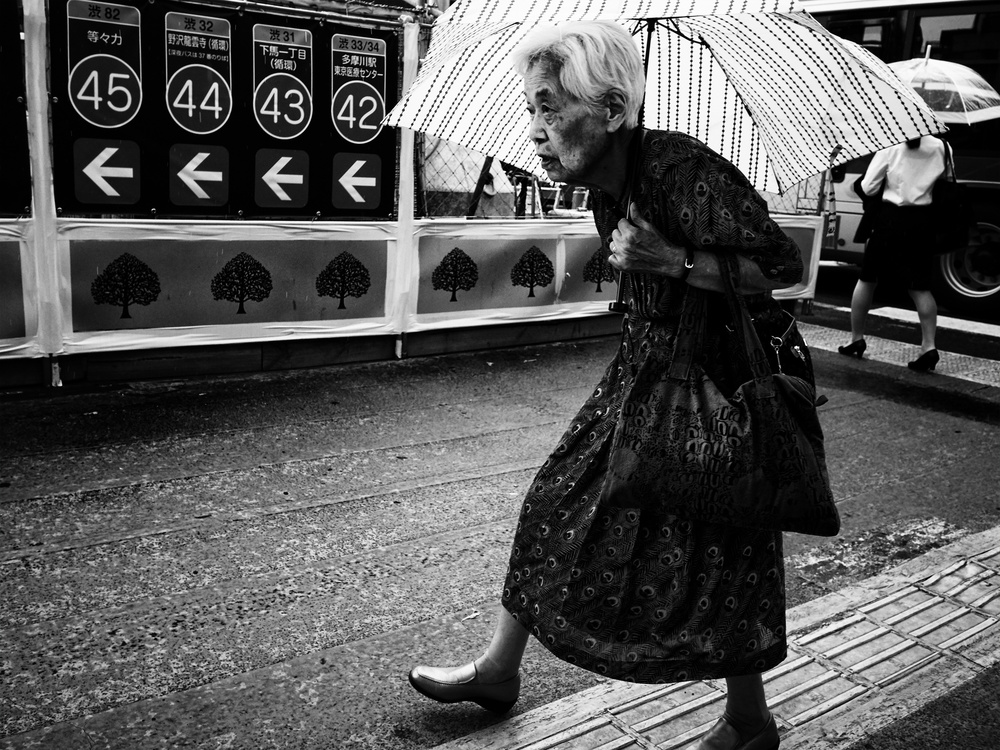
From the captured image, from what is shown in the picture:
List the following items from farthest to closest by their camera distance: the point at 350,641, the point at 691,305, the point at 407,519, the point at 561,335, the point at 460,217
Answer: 1. the point at 561,335
2. the point at 460,217
3. the point at 407,519
4. the point at 350,641
5. the point at 691,305

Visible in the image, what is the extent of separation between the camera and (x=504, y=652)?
8.43 feet

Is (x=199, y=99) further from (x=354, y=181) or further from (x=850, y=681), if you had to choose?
(x=850, y=681)

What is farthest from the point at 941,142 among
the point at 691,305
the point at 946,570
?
the point at 691,305

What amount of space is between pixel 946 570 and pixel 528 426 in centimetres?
238

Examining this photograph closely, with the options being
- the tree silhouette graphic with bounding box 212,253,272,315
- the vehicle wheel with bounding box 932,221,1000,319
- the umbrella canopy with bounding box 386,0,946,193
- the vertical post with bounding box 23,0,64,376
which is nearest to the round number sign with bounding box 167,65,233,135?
the vertical post with bounding box 23,0,64,376

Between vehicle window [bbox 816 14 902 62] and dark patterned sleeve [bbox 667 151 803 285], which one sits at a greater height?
vehicle window [bbox 816 14 902 62]

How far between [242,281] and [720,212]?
14.9 feet

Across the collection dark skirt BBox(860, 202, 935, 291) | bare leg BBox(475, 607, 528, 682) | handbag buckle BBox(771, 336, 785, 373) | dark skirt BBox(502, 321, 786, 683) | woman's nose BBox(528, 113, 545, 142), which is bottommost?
bare leg BBox(475, 607, 528, 682)

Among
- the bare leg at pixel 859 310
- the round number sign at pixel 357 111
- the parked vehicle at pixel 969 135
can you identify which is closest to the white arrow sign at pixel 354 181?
the round number sign at pixel 357 111

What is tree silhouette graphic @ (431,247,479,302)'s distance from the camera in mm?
6859

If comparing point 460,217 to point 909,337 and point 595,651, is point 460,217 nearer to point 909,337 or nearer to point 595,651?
point 909,337

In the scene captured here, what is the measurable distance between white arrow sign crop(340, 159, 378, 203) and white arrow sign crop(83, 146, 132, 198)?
1412 mm

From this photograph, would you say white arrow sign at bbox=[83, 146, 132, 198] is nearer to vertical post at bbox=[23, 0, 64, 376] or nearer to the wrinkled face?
vertical post at bbox=[23, 0, 64, 376]

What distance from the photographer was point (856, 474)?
4.98m
